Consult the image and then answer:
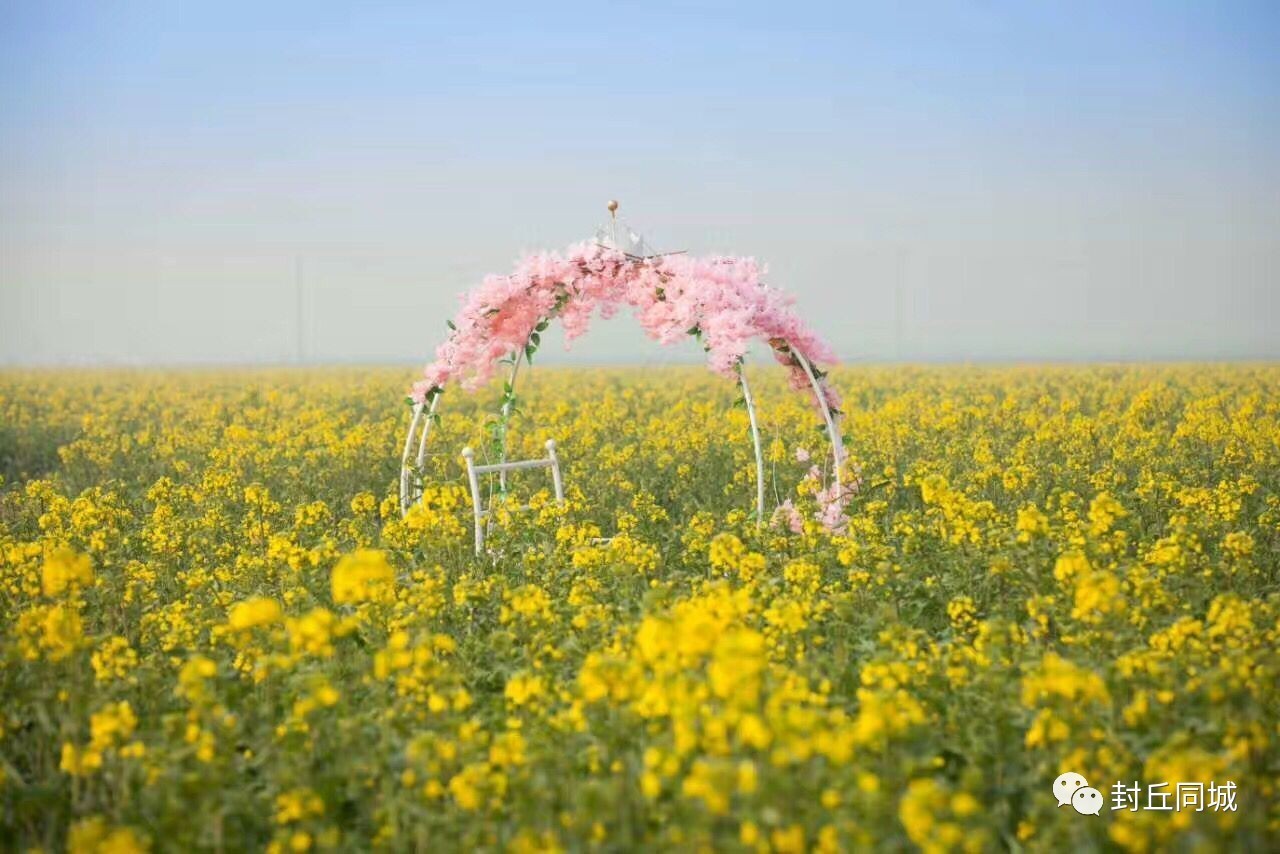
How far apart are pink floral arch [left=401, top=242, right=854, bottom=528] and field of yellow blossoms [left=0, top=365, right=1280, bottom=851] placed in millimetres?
765

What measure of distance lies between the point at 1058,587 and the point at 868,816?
3280 millimetres

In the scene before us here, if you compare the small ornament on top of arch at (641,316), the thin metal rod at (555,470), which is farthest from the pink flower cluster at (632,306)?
the thin metal rod at (555,470)

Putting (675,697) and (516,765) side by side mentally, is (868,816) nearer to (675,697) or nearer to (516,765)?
(675,697)

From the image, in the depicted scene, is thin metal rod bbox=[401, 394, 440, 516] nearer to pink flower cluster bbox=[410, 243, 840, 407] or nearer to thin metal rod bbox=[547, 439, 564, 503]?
pink flower cluster bbox=[410, 243, 840, 407]

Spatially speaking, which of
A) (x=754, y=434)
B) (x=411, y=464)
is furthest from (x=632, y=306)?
(x=411, y=464)

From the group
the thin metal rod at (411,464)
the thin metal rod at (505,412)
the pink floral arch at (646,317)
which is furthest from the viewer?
the thin metal rod at (505,412)

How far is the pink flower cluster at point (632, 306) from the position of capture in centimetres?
870

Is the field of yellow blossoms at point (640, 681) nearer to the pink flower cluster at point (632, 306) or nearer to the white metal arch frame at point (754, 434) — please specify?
the white metal arch frame at point (754, 434)

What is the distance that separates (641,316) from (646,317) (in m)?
0.08

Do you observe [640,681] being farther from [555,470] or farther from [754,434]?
[555,470]

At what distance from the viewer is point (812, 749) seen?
3.69 meters

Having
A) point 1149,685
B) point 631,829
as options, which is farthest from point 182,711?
point 1149,685

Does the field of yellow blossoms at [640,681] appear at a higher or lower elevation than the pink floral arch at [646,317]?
lower

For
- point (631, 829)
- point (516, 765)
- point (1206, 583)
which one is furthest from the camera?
point (1206, 583)
